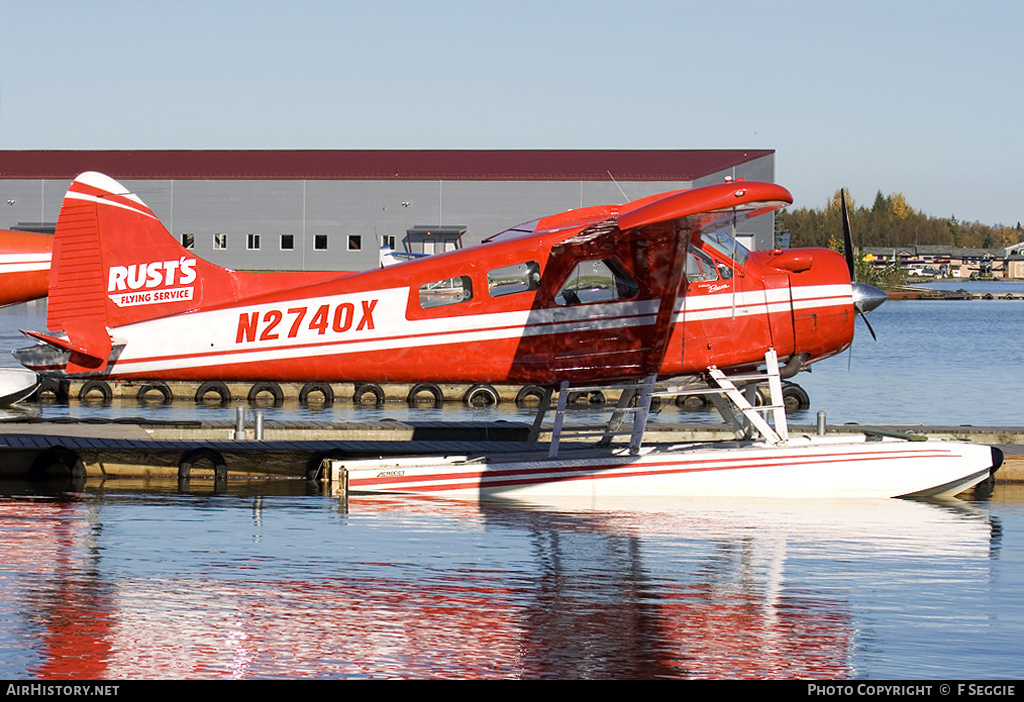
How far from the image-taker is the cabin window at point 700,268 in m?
12.0

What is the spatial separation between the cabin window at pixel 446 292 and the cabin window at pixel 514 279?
21cm

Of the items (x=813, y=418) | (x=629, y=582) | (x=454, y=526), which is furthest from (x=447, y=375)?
(x=813, y=418)

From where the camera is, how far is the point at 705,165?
189 ft

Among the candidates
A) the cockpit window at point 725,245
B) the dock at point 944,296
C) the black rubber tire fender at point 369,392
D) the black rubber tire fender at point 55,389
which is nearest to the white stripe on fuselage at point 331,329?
the cockpit window at point 725,245

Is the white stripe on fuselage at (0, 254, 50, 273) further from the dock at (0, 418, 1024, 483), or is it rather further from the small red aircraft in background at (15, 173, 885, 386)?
the small red aircraft in background at (15, 173, 885, 386)

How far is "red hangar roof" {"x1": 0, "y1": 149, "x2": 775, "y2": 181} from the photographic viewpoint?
5716 cm

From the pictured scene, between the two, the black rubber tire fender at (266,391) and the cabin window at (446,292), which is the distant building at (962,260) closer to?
the black rubber tire fender at (266,391)

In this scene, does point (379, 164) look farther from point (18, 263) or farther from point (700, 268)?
point (700, 268)

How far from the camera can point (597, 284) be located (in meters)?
11.7

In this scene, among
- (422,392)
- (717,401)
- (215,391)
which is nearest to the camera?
(717,401)

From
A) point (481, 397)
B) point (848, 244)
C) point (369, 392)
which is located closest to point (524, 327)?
point (848, 244)

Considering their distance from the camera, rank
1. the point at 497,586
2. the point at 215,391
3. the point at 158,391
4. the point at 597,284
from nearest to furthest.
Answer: the point at 497,586 < the point at 597,284 < the point at 215,391 < the point at 158,391

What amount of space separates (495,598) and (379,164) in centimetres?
5318
